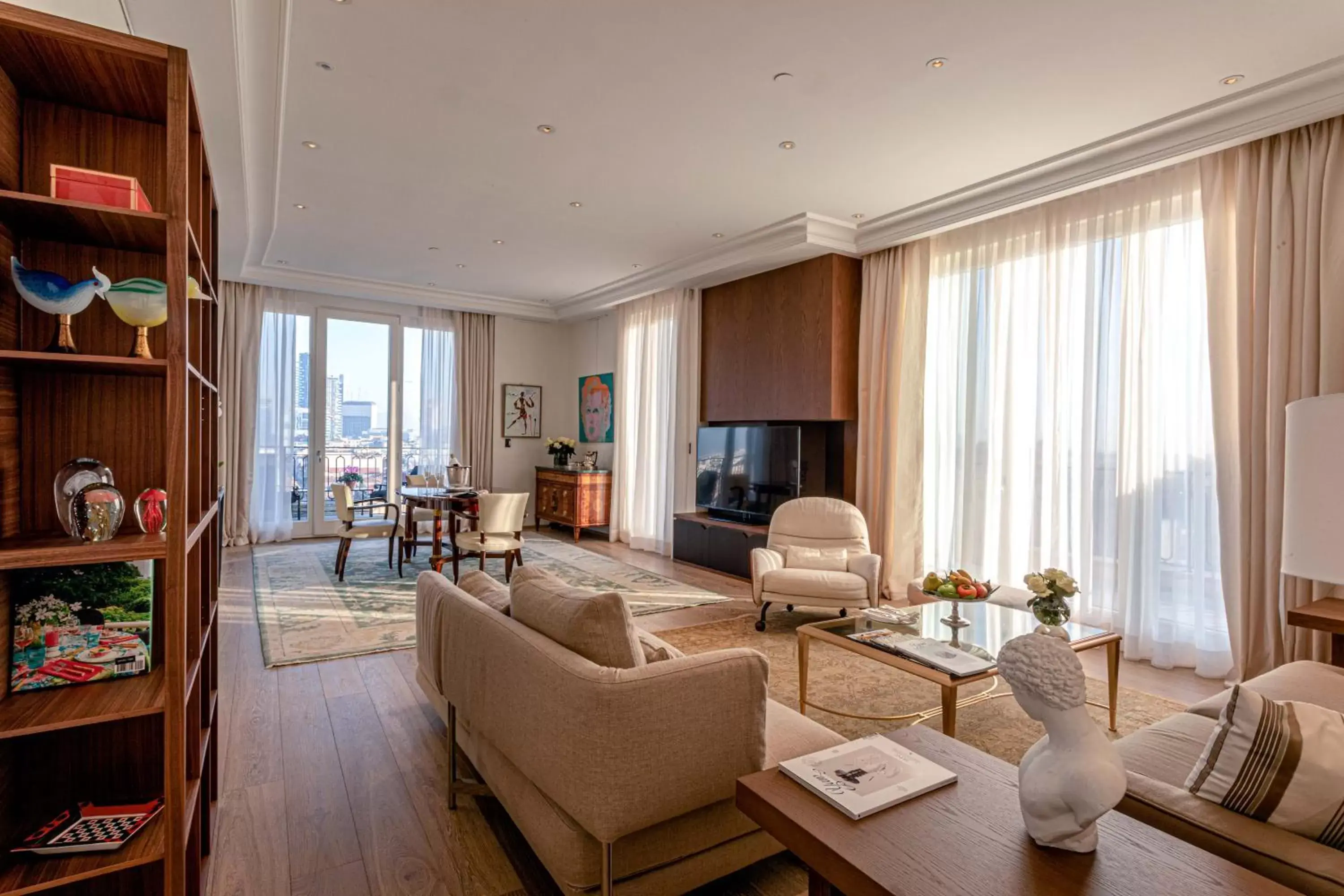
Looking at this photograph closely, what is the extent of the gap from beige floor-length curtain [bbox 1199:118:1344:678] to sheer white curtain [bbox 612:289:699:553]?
420 cm

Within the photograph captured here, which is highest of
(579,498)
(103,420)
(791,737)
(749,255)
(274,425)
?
(749,255)

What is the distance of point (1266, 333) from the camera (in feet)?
10.8

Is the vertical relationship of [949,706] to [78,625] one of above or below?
below

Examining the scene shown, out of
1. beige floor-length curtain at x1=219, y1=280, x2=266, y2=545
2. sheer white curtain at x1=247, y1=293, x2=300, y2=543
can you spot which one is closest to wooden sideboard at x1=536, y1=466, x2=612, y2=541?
sheer white curtain at x1=247, y1=293, x2=300, y2=543

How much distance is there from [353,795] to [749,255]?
4602 mm

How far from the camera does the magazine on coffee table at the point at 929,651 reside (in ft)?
8.14

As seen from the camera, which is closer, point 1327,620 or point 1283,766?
point 1283,766

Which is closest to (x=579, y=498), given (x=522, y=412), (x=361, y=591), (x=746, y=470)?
(x=522, y=412)

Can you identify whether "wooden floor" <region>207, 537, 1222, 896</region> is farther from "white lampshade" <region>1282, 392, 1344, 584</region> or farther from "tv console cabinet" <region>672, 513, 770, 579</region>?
"tv console cabinet" <region>672, 513, 770, 579</region>

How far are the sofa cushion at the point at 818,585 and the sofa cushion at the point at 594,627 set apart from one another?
249cm

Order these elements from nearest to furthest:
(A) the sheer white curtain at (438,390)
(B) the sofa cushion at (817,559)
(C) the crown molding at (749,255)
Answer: (B) the sofa cushion at (817,559) < (C) the crown molding at (749,255) < (A) the sheer white curtain at (438,390)

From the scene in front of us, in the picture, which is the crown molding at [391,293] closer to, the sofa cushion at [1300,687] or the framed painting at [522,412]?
the framed painting at [522,412]

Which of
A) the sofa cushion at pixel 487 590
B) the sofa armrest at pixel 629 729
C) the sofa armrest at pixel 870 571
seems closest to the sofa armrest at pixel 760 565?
the sofa armrest at pixel 870 571

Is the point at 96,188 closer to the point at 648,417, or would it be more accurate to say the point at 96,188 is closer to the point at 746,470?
the point at 746,470
